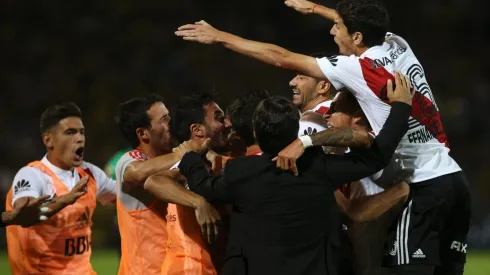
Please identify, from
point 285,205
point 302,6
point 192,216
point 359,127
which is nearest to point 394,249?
point 359,127

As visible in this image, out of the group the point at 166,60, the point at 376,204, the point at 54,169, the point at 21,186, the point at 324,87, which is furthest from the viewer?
the point at 166,60

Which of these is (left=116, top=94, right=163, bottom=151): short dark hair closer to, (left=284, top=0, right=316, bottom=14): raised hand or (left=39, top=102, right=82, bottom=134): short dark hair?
(left=39, top=102, right=82, bottom=134): short dark hair

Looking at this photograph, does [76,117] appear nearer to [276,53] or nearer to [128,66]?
[276,53]

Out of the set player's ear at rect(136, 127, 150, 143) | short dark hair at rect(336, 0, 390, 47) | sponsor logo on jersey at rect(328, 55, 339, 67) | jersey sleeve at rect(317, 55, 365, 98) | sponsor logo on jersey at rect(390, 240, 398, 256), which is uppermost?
short dark hair at rect(336, 0, 390, 47)

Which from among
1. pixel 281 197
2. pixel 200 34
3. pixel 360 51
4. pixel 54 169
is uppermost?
pixel 200 34

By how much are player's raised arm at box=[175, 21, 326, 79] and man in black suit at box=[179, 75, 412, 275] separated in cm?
53

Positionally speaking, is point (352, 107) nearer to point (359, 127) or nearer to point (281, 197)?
point (359, 127)

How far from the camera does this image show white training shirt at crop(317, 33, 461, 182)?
499 cm

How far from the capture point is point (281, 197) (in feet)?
14.7

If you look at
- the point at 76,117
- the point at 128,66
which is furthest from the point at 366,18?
the point at 128,66

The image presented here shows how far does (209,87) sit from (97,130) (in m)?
2.48

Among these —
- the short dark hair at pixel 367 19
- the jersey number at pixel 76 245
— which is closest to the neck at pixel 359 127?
the short dark hair at pixel 367 19

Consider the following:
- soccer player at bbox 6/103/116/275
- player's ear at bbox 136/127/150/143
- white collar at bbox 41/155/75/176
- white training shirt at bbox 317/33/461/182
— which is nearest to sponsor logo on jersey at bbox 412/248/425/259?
white training shirt at bbox 317/33/461/182

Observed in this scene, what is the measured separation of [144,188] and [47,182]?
67.2 inches
